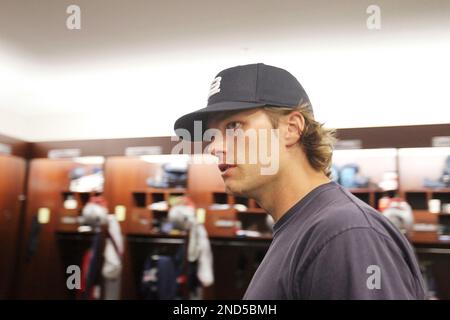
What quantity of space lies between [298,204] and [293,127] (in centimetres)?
21

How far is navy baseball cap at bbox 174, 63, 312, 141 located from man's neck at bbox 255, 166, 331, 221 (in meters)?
0.19

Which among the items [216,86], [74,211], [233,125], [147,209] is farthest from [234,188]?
[74,211]

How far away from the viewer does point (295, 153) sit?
99 cm

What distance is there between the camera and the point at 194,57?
3.52m

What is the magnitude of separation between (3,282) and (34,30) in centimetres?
348

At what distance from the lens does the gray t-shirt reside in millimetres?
651

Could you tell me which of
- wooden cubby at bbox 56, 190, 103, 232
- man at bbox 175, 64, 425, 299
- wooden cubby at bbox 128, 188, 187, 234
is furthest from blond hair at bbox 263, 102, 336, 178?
wooden cubby at bbox 56, 190, 103, 232

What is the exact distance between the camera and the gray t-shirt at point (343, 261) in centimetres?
65

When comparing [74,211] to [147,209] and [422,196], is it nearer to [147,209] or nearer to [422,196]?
[147,209]

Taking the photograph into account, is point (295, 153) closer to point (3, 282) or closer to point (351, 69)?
point (351, 69)

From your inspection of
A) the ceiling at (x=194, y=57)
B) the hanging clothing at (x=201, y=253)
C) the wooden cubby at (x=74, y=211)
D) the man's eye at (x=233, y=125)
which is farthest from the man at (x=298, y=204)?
the wooden cubby at (x=74, y=211)

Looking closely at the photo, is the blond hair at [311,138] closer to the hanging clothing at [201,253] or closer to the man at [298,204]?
the man at [298,204]

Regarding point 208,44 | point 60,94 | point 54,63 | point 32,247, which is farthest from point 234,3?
point 32,247

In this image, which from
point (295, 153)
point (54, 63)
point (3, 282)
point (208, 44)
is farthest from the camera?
point (3, 282)
